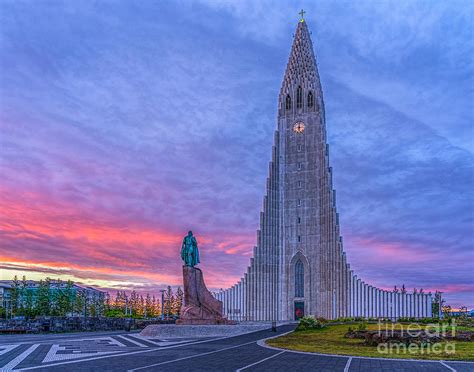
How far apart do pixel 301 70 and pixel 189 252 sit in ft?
143

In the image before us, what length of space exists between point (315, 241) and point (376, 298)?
1077 centimetres

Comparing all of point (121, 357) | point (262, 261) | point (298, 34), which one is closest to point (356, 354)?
point (121, 357)

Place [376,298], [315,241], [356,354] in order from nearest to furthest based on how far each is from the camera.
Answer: [356,354] < [376,298] < [315,241]

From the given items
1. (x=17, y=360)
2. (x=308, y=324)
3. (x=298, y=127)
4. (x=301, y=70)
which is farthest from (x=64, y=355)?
(x=301, y=70)

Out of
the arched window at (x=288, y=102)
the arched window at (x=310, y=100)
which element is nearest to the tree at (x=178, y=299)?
the arched window at (x=288, y=102)

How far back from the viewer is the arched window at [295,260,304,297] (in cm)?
6838

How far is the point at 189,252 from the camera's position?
39250 mm

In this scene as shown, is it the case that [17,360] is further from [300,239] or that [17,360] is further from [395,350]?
[300,239]

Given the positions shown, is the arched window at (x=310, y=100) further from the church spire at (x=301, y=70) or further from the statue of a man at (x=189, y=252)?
the statue of a man at (x=189, y=252)

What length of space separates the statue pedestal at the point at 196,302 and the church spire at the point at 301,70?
133ft

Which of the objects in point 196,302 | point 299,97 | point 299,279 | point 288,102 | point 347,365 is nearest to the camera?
point 347,365

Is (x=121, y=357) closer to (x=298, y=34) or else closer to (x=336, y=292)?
(x=336, y=292)

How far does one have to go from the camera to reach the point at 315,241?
2667 inches

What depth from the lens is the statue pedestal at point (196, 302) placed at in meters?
37.8
